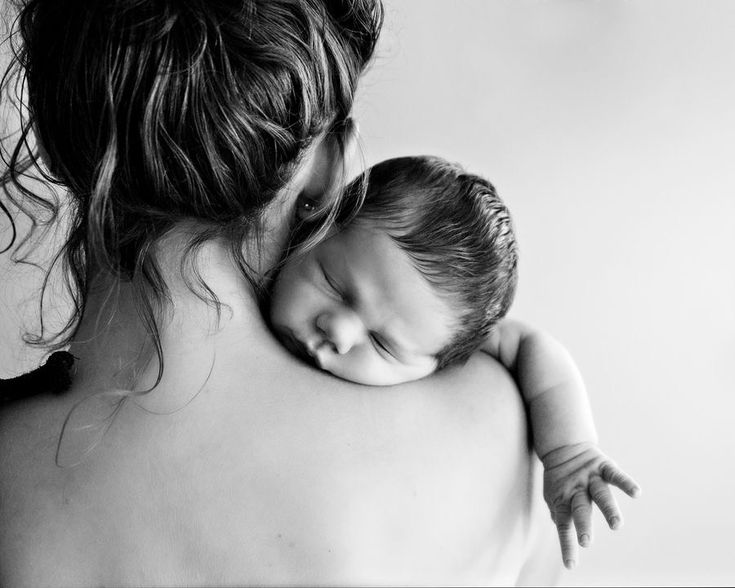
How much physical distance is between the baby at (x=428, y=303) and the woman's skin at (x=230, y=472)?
126 millimetres

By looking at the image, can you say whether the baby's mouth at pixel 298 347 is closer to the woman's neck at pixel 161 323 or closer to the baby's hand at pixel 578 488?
the woman's neck at pixel 161 323

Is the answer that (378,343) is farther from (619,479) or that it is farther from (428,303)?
(619,479)

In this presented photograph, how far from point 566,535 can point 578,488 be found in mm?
56

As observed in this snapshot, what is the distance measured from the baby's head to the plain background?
57 centimetres

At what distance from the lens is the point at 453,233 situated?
36.3 inches

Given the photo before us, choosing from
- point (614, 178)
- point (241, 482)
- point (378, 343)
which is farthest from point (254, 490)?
point (614, 178)

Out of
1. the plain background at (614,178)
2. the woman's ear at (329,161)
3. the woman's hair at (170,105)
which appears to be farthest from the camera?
the plain background at (614,178)

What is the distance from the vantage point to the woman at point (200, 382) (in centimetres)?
60

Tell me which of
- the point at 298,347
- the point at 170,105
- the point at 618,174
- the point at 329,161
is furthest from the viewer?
the point at 618,174

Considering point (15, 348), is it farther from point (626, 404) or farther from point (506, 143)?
point (626, 404)

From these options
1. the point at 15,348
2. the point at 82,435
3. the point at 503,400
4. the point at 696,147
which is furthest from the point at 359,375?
the point at 696,147

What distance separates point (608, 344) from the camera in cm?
158

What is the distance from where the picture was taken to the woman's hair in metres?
0.58

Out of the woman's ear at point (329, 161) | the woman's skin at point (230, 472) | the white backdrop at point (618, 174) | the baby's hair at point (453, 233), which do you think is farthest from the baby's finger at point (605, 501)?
the white backdrop at point (618, 174)
